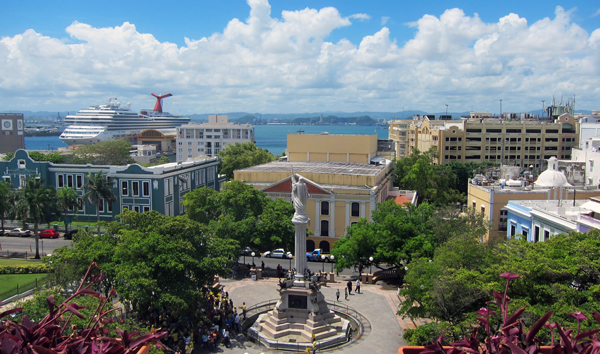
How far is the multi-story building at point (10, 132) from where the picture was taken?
116 m

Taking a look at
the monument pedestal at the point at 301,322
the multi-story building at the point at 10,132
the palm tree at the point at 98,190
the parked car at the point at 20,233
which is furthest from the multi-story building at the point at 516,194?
the multi-story building at the point at 10,132

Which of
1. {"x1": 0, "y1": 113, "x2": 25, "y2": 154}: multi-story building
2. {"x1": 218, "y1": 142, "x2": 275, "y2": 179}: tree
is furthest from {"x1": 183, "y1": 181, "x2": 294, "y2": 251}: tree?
{"x1": 0, "y1": 113, "x2": 25, "y2": 154}: multi-story building

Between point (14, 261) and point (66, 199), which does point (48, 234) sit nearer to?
point (66, 199)

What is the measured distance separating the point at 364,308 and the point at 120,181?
3160 cm

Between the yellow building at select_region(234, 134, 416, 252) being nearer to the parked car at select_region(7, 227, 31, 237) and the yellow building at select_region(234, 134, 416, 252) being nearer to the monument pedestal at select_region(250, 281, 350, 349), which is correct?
the monument pedestal at select_region(250, 281, 350, 349)

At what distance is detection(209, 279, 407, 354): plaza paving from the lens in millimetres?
24703

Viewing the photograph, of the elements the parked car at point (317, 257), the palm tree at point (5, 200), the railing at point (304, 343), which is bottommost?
the parked car at point (317, 257)

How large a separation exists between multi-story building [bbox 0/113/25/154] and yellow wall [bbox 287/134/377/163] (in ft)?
276

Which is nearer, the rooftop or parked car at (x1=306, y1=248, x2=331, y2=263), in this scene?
parked car at (x1=306, y1=248, x2=331, y2=263)

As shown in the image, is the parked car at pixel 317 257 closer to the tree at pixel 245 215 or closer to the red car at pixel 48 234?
the tree at pixel 245 215

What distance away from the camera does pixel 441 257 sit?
79.1ft

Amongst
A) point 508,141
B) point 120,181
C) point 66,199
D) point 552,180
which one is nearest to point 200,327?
point 66,199

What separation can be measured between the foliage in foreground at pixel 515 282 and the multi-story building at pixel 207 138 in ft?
298

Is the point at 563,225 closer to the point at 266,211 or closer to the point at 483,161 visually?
the point at 266,211
